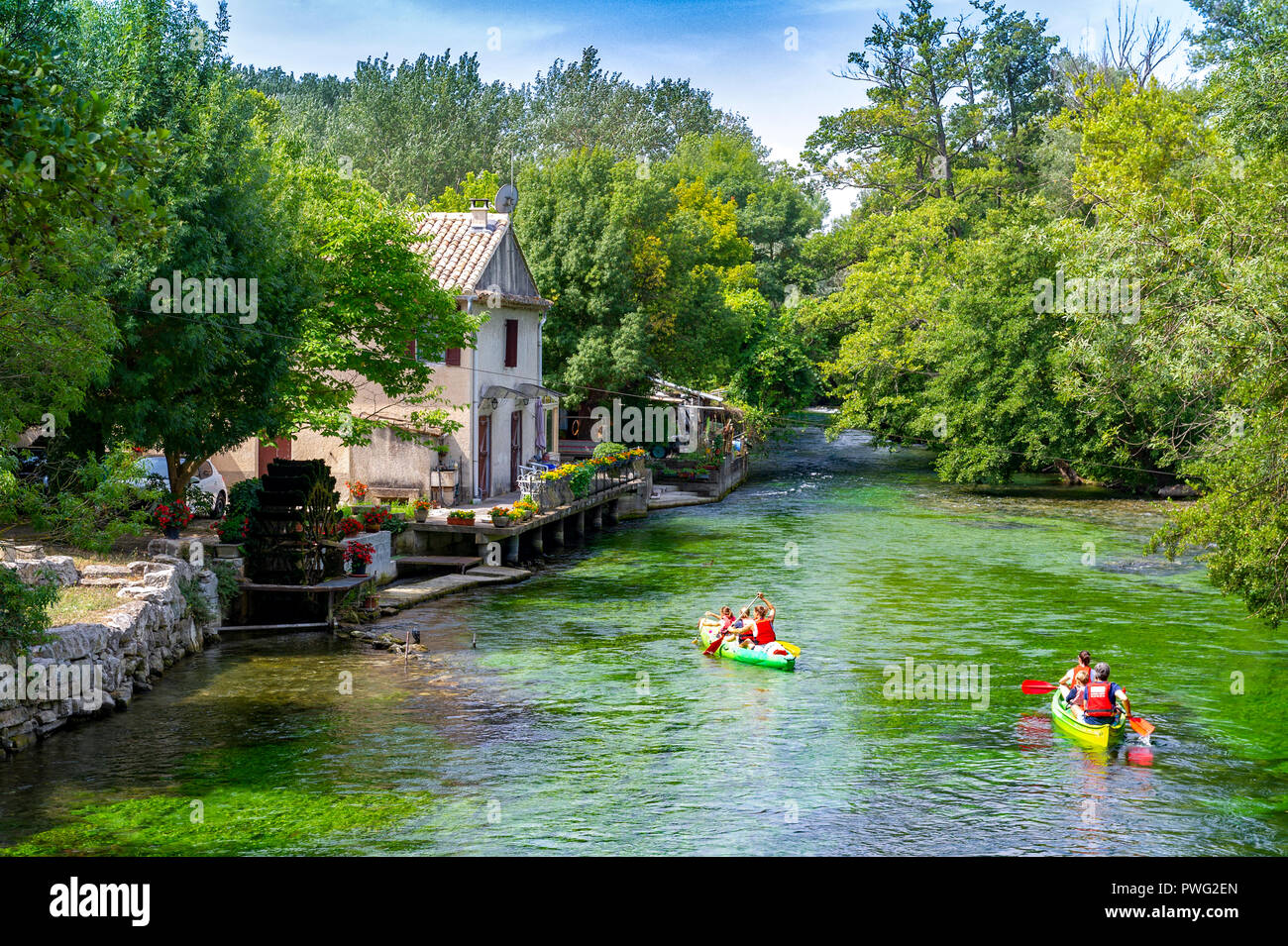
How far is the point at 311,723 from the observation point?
18.3 metres

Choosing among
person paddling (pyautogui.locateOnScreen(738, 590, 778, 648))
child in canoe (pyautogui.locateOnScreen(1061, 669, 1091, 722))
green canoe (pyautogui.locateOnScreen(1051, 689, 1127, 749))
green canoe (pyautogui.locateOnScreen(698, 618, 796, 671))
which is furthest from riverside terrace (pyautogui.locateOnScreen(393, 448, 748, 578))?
green canoe (pyautogui.locateOnScreen(1051, 689, 1127, 749))

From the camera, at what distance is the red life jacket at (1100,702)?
1820 centimetres

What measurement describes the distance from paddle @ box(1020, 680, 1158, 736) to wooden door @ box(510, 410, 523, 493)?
77.0 feet

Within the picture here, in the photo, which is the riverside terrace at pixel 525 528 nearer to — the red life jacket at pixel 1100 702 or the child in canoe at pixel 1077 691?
the child in canoe at pixel 1077 691

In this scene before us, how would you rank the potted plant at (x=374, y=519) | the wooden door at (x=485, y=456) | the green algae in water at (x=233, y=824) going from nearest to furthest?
the green algae in water at (x=233, y=824), the potted plant at (x=374, y=519), the wooden door at (x=485, y=456)

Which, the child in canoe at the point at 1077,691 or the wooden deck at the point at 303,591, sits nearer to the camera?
the child in canoe at the point at 1077,691

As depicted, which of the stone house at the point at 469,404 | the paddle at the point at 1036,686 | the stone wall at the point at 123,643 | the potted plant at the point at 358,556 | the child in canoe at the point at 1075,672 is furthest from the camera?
the stone house at the point at 469,404

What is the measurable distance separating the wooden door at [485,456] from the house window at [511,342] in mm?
2833

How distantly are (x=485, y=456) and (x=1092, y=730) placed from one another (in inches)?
964

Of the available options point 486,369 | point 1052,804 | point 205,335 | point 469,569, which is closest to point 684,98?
point 486,369

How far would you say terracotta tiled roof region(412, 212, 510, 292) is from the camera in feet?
125

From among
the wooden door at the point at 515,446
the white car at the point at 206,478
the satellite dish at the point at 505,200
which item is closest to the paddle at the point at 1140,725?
the white car at the point at 206,478
